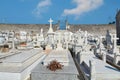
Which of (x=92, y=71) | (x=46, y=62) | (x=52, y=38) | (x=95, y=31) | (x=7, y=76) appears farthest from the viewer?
(x=95, y=31)

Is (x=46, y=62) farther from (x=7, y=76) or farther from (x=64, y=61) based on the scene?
(x=7, y=76)

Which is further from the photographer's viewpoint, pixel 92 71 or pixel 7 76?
pixel 7 76

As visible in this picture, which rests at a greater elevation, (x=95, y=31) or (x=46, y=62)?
(x=95, y=31)

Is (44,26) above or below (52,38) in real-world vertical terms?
above

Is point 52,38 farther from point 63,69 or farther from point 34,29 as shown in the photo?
point 34,29

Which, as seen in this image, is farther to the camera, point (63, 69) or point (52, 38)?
point (52, 38)

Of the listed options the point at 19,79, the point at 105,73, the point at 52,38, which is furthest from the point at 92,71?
the point at 52,38

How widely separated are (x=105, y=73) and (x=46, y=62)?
223 cm

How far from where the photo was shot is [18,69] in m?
6.57

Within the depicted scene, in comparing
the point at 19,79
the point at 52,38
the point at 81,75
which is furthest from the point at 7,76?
the point at 52,38

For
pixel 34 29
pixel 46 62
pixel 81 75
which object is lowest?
pixel 81 75

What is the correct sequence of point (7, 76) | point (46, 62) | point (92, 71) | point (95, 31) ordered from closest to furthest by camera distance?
point (92, 71)
point (7, 76)
point (46, 62)
point (95, 31)

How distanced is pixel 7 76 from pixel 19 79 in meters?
0.48

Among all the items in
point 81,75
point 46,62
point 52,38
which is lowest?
point 81,75
